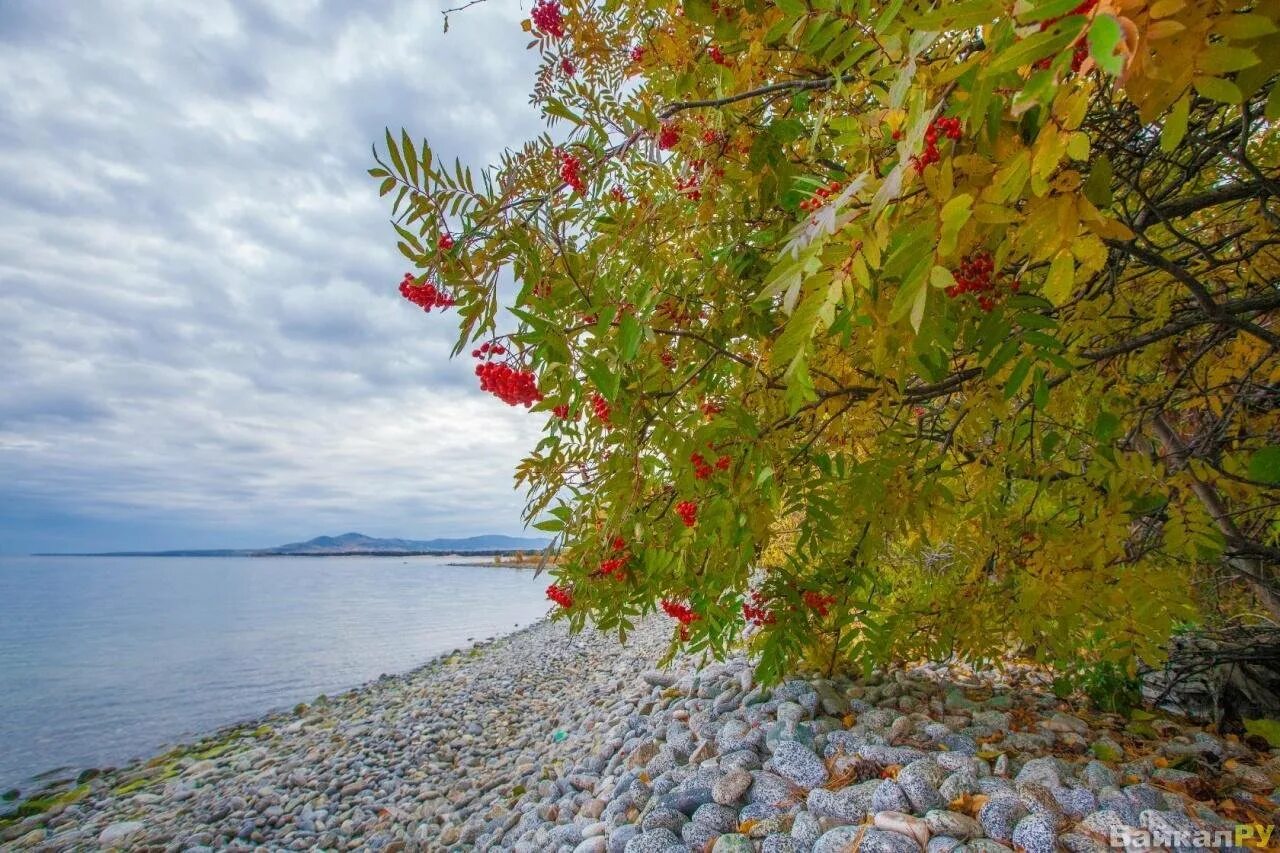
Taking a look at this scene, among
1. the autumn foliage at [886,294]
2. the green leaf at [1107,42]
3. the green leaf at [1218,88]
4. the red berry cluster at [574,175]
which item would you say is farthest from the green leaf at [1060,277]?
the red berry cluster at [574,175]

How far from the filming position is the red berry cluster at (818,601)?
333 cm

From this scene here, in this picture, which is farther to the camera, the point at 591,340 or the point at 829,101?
the point at 829,101

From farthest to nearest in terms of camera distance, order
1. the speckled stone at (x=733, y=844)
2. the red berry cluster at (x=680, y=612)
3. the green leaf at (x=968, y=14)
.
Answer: the red berry cluster at (x=680, y=612), the speckled stone at (x=733, y=844), the green leaf at (x=968, y=14)

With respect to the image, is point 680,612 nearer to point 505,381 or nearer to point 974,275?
point 505,381

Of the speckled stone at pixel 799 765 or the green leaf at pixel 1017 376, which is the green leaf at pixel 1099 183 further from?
the speckled stone at pixel 799 765

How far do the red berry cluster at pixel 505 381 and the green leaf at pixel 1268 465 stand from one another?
2.30m

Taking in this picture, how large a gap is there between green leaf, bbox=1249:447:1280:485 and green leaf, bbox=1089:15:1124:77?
2064mm

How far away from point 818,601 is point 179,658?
60.6 feet

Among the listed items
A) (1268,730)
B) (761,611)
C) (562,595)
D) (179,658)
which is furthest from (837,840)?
(179,658)

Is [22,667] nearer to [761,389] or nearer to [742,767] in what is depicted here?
[742,767]

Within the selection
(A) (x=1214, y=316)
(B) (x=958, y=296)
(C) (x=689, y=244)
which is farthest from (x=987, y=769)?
(C) (x=689, y=244)

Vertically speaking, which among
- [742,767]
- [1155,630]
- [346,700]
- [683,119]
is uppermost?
[683,119]

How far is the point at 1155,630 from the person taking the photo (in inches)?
98.6

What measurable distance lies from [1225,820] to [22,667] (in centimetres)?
2172
